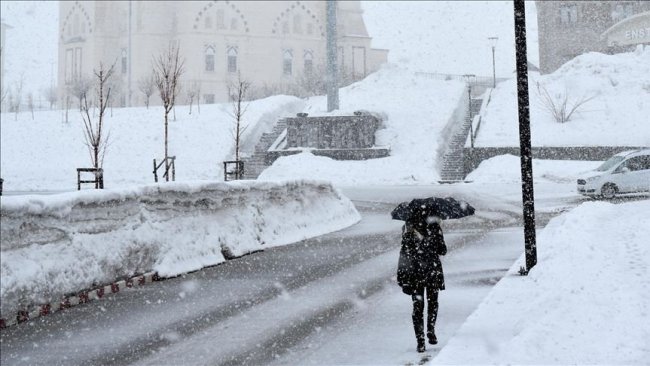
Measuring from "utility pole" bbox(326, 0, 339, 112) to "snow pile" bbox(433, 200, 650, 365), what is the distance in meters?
34.4

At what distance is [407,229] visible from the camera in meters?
6.23

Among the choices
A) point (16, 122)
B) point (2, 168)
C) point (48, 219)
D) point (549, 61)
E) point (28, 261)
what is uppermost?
point (549, 61)

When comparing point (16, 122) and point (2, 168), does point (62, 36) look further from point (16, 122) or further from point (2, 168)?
point (2, 168)

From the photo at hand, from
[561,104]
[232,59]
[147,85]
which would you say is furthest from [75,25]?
[561,104]

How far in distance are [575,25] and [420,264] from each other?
2158 inches

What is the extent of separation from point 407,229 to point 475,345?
4.19 ft

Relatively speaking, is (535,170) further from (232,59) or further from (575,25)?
(232,59)

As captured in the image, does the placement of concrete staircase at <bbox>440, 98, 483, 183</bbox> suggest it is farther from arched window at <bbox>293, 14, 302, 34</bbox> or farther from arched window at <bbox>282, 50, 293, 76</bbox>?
arched window at <bbox>293, 14, 302, 34</bbox>

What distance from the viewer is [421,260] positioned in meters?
6.14

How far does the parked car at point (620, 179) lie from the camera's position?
23438 millimetres

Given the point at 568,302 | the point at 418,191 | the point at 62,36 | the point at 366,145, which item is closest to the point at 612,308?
the point at 568,302

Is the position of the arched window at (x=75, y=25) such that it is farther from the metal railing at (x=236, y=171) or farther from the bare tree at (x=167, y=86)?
the metal railing at (x=236, y=171)

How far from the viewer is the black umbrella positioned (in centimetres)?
602

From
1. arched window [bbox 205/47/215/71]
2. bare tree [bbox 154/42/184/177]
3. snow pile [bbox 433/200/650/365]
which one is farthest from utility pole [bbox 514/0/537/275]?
arched window [bbox 205/47/215/71]
